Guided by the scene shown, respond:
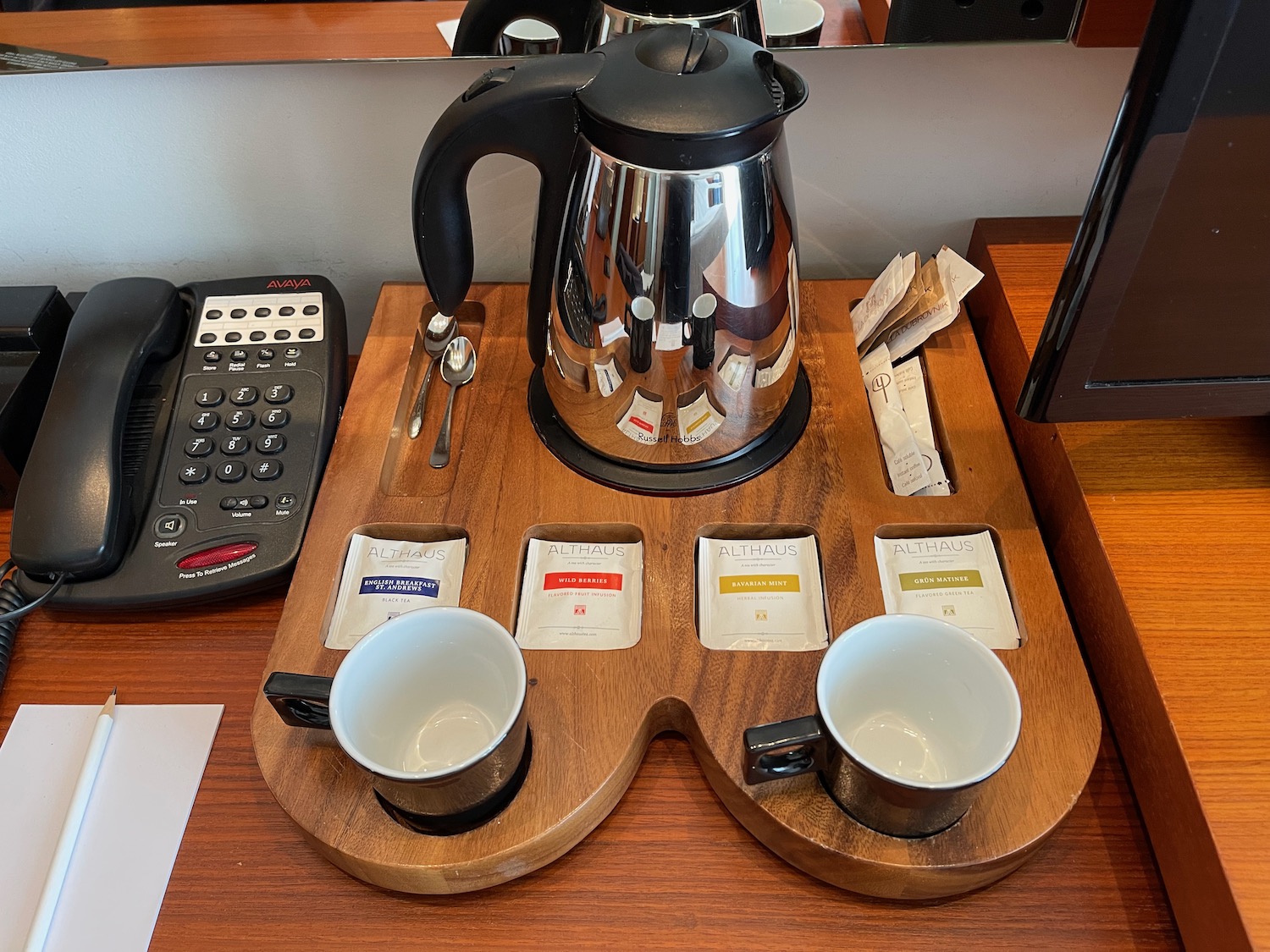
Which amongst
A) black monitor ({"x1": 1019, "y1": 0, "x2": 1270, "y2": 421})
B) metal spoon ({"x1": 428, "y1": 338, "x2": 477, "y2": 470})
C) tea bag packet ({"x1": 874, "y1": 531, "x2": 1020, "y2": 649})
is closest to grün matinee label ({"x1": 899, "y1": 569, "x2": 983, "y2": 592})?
tea bag packet ({"x1": 874, "y1": 531, "x2": 1020, "y2": 649})

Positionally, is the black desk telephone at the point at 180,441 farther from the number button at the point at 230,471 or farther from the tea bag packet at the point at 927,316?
the tea bag packet at the point at 927,316

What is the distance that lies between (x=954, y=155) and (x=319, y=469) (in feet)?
1.75

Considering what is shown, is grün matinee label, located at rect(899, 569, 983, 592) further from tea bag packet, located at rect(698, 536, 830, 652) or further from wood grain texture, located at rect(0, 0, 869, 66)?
wood grain texture, located at rect(0, 0, 869, 66)

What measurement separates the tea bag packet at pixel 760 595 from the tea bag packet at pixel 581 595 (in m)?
0.04

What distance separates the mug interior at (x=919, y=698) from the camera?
1.52ft

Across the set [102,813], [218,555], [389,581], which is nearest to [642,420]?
[389,581]

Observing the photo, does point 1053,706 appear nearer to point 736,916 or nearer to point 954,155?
point 736,916

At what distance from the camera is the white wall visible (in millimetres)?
680

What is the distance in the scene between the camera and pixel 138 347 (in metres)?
0.66

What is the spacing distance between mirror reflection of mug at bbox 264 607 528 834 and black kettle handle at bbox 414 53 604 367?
225 mm

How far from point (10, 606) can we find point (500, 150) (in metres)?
0.43

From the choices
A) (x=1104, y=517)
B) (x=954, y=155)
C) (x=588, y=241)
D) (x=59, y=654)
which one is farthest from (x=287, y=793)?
(x=954, y=155)

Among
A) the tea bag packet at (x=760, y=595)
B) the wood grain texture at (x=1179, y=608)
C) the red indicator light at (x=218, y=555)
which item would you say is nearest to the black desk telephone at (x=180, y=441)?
the red indicator light at (x=218, y=555)

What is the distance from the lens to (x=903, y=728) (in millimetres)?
525
